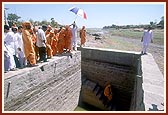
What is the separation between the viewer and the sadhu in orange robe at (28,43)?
570 centimetres

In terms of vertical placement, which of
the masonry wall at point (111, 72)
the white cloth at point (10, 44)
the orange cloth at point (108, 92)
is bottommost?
the orange cloth at point (108, 92)

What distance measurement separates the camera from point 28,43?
228 inches

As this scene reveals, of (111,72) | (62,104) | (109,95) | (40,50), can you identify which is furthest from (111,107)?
(40,50)

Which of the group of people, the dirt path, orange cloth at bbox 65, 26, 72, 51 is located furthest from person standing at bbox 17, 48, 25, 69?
the dirt path

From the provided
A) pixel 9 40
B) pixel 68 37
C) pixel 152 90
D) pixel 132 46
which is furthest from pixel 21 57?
pixel 132 46

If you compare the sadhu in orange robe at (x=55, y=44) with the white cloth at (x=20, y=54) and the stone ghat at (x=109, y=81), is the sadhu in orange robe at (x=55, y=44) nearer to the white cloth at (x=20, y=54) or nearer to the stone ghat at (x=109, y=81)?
the white cloth at (x=20, y=54)

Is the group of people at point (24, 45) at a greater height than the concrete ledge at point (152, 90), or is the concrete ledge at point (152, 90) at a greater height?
the group of people at point (24, 45)

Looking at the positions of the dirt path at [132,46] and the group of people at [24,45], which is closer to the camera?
the group of people at [24,45]

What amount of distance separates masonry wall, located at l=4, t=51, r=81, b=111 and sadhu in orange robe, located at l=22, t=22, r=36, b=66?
312mm

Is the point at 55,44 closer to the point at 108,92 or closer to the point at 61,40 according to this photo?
the point at 61,40

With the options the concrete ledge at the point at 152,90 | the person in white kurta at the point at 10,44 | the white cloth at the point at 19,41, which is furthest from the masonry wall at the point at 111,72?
the person in white kurta at the point at 10,44

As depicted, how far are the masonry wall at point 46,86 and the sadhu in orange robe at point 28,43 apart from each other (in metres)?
0.31

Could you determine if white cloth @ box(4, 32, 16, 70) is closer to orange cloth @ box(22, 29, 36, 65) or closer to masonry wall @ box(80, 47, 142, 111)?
orange cloth @ box(22, 29, 36, 65)

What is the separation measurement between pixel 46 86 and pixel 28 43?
1576 mm
